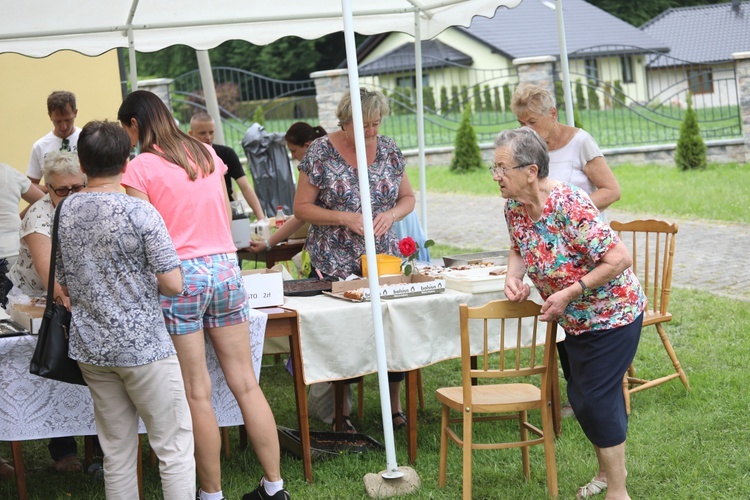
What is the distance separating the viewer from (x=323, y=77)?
16.5 meters

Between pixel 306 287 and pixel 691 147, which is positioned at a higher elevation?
pixel 691 147

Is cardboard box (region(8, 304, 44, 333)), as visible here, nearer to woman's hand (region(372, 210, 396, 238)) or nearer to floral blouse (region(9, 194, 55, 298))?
floral blouse (region(9, 194, 55, 298))

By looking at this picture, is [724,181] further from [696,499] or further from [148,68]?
[148,68]

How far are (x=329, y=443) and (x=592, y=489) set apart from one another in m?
1.30

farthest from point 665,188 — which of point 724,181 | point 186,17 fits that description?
point 186,17

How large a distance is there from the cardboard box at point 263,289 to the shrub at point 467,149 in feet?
41.5

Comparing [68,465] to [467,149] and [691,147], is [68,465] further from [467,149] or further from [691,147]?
[467,149]

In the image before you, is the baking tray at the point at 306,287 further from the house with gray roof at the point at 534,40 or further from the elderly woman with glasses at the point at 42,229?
the house with gray roof at the point at 534,40

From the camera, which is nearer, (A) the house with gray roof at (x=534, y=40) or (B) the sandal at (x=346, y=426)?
(B) the sandal at (x=346, y=426)

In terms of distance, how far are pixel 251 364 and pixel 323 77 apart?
13170 mm

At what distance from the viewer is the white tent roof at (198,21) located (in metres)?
5.50

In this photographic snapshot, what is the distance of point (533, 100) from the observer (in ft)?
14.3

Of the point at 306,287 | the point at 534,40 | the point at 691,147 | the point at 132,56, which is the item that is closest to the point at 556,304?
the point at 306,287

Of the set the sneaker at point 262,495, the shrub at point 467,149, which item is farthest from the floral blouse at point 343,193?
the shrub at point 467,149
